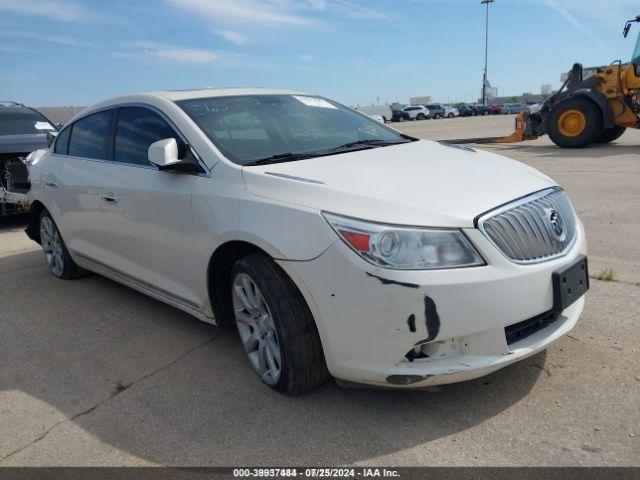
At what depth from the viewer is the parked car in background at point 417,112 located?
62.1 m

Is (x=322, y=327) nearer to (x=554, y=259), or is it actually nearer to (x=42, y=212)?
(x=554, y=259)

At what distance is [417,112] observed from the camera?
2461 inches

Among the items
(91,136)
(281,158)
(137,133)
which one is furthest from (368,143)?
(91,136)

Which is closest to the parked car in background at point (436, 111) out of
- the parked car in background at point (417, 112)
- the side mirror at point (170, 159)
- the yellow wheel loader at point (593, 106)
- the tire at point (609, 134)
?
the parked car in background at point (417, 112)

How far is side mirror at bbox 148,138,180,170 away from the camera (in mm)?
3287

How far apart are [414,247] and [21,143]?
774cm

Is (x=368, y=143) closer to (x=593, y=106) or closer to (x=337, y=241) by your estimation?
(x=337, y=241)

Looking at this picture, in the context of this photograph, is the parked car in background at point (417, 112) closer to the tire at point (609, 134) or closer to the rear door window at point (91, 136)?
the tire at point (609, 134)

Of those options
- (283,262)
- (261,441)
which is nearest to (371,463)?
(261,441)

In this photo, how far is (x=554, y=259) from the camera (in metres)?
2.70

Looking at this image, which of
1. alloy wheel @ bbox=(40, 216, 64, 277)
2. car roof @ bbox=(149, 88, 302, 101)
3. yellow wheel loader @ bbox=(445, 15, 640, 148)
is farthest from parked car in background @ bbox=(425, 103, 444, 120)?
car roof @ bbox=(149, 88, 302, 101)

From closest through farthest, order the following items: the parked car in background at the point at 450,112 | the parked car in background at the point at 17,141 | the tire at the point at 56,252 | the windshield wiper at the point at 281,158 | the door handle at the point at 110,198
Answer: the windshield wiper at the point at 281,158
the door handle at the point at 110,198
the tire at the point at 56,252
the parked car in background at the point at 17,141
the parked car in background at the point at 450,112

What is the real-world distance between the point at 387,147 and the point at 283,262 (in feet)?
4.70

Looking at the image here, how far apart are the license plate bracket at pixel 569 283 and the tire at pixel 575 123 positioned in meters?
12.4
